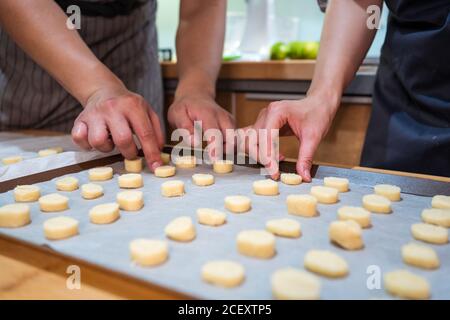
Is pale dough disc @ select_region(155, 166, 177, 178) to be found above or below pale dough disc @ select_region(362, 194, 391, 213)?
below

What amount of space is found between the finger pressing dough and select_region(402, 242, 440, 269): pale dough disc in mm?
98

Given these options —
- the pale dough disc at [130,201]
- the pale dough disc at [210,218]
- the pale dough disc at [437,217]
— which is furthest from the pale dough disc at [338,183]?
the pale dough disc at [130,201]

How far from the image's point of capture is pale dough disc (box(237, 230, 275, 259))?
0.63m

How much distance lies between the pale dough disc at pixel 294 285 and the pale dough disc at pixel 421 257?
150 millimetres

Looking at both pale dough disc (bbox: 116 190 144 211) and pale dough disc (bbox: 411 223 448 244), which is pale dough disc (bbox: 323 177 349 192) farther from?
pale dough disc (bbox: 116 190 144 211)

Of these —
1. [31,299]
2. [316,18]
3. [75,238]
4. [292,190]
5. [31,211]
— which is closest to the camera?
[31,299]

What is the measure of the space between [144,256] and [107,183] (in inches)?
17.8

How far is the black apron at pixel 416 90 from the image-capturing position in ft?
3.65

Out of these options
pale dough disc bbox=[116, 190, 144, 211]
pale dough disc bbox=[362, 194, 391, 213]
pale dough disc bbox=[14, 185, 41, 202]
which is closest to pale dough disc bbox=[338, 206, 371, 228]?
pale dough disc bbox=[362, 194, 391, 213]

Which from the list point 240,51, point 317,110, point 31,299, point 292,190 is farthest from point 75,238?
point 240,51

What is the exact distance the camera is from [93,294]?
1.89ft

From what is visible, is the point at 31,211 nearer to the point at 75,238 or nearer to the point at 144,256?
the point at 75,238

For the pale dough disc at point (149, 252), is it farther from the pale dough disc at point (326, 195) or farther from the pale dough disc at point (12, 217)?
the pale dough disc at point (326, 195)

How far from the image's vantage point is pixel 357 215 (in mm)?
756
